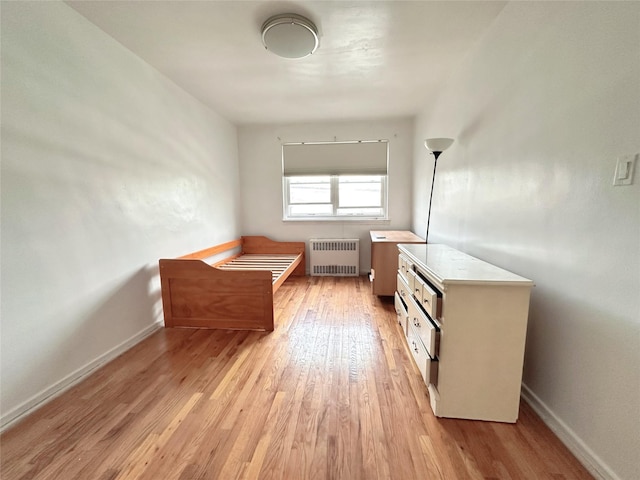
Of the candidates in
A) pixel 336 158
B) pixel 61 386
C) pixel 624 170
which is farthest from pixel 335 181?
pixel 61 386

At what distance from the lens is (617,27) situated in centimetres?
103

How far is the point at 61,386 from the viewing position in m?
1.67

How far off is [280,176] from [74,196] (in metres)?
2.83

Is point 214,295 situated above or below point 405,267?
below

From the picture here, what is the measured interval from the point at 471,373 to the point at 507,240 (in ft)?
2.75

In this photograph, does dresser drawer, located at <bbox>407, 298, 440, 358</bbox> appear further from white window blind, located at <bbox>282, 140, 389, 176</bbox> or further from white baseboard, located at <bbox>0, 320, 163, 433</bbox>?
white window blind, located at <bbox>282, 140, 389, 176</bbox>

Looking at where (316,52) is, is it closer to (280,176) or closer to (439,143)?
(439,143)

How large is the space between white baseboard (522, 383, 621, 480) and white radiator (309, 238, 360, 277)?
2.82 meters

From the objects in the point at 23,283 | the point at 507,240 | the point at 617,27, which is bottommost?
the point at 23,283

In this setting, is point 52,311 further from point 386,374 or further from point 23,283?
point 386,374

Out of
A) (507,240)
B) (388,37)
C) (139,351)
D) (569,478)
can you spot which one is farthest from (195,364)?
(388,37)

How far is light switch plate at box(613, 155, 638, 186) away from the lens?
3.22 ft

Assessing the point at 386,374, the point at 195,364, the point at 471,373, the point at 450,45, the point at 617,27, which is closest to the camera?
the point at 617,27

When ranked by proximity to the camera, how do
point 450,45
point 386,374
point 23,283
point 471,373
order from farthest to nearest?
point 450,45 < point 386,374 < point 23,283 < point 471,373
